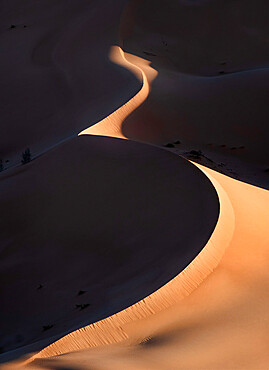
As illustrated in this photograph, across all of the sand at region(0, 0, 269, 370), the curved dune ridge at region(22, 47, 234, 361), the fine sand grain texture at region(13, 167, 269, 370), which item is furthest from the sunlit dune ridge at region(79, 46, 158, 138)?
the fine sand grain texture at region(13, 167, 269, 370)

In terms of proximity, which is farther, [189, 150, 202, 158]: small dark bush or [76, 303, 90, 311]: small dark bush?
[189, 150, 202, 158]: small dark bush

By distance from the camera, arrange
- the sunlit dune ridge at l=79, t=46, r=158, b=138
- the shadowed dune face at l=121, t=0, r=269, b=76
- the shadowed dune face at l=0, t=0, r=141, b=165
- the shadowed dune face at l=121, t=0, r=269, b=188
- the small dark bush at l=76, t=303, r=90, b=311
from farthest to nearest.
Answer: the shadowed dune face at l=121, t=0, r=269, b=76 < the shadowed dune face at l=0, t=0, r=141, b=165 < the shadowed dune face at l=121, t=0, r=269, b=188 < the sunlit dune ridge at l=79, t=46, r=158, b=138 < the small dark bush at l=76, t=303, r=90, b=311

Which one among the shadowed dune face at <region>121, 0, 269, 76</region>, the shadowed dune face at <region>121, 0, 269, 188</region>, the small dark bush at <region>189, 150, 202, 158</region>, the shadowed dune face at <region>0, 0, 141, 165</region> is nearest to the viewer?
the small dark bush at <region>189, 150, 202, 158</region>

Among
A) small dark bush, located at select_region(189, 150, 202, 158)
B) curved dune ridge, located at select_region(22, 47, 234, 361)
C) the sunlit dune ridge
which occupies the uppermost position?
curved dune ridge, located at select_region(22, 47, 234, 361)

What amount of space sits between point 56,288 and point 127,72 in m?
8.25

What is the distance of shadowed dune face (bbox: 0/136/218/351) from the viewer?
810cm

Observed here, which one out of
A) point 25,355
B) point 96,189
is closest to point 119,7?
point 96,189

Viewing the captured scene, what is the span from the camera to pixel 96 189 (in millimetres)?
10734

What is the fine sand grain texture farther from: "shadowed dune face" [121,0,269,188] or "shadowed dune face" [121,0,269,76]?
"shadowed dune face" [121,0,269,76]

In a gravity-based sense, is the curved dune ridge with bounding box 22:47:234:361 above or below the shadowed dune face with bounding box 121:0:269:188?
above

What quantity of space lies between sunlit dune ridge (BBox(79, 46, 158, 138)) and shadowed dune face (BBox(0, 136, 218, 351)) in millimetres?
836

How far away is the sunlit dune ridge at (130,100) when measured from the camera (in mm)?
13030

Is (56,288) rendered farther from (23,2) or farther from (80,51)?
(23,2)

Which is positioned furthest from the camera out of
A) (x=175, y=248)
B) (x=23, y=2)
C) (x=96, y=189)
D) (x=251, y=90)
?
(x=23, y=2)
